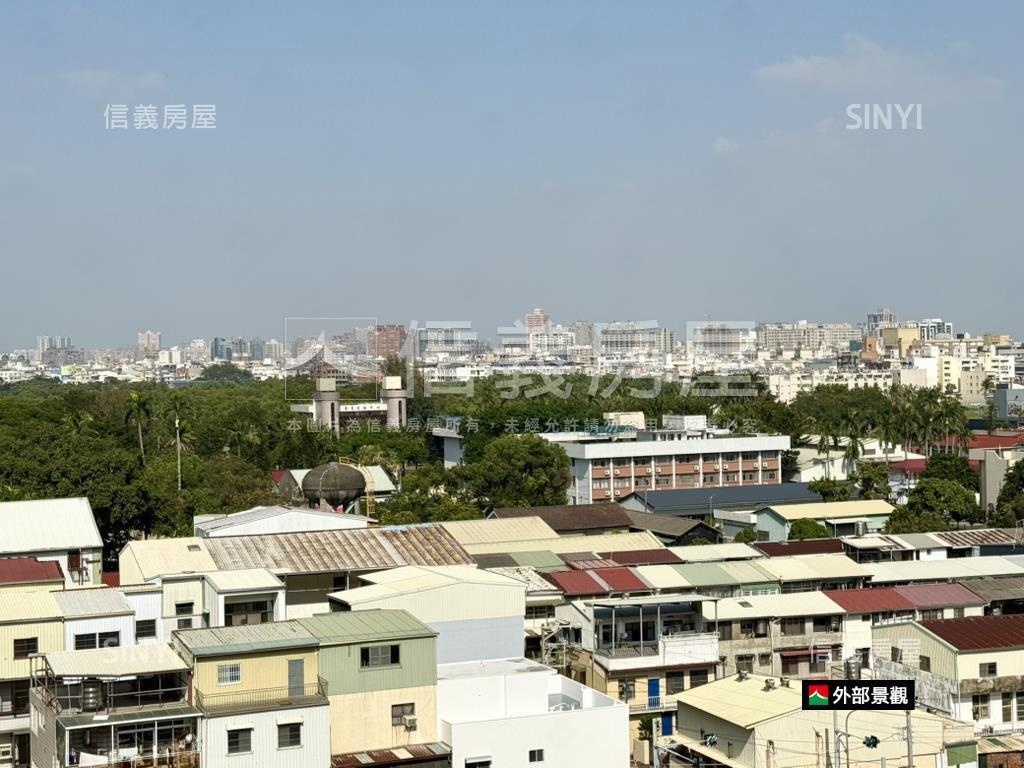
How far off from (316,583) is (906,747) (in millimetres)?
7816

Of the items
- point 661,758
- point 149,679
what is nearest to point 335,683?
point 149,679

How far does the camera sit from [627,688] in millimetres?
14531

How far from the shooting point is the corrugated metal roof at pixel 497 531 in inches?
852

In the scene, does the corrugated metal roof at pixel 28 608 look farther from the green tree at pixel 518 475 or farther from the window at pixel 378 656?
the green tree at pixel 518 475

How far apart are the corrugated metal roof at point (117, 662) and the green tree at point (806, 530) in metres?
16.5

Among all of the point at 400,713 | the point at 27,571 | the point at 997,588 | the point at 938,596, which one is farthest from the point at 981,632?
the point at 27,571

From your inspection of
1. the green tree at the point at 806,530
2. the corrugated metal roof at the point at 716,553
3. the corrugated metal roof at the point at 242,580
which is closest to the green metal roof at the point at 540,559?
the corrugated metal roof at the point at 716,553

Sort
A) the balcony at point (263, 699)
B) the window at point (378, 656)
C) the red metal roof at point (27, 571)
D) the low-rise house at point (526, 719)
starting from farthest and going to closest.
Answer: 1. the red metal roof at point (27, 571)
2. the window at point (378, 656)
3. the low-rise house at point (526, 719)
4. the balcony at point (263, 699)

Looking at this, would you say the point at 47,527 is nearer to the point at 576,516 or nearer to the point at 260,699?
the point at 260,699

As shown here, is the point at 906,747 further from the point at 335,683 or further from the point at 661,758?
the point at 335,683

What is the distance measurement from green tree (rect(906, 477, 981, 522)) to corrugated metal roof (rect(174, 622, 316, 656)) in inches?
713

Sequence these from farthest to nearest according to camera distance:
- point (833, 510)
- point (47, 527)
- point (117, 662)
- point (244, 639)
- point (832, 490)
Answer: point (832, 490) → point (833, 510) → point (47, 527) → point (244, 639) → point (117, 662)

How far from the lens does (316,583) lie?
16.8 metres

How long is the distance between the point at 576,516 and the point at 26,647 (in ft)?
48.2
